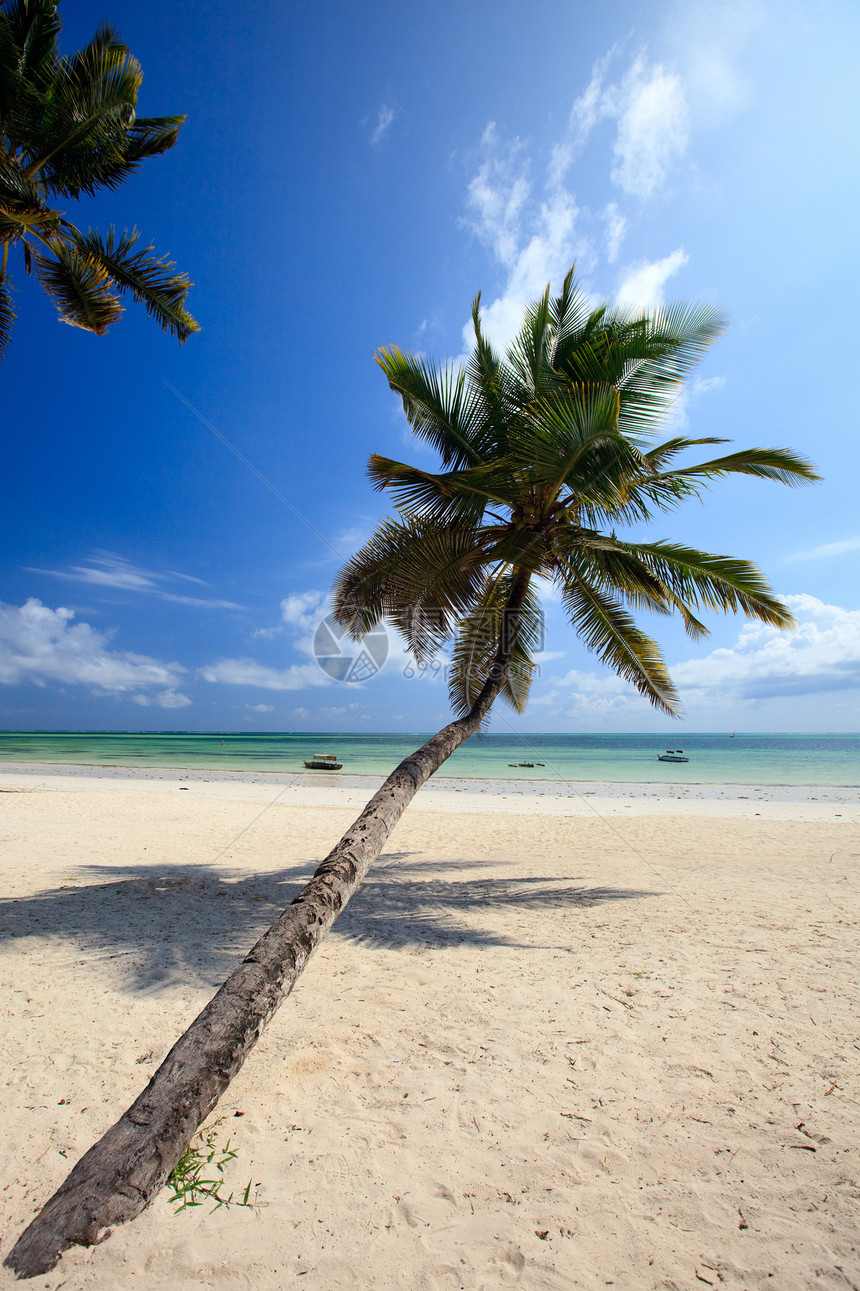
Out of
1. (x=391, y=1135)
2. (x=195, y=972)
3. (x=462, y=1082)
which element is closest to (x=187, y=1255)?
(x=391, y=1135)

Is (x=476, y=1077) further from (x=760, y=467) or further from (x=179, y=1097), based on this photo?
(x=760, y=467)

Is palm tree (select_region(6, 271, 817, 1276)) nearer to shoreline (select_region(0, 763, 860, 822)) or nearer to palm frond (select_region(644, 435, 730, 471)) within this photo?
palm frond (select_region(644, 435, 730, 471))

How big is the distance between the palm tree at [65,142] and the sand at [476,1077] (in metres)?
6.93

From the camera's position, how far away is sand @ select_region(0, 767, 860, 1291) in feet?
7.06

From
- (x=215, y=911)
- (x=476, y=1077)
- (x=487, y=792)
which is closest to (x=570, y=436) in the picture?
(x=476, y=1077)

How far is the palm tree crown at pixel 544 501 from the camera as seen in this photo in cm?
618

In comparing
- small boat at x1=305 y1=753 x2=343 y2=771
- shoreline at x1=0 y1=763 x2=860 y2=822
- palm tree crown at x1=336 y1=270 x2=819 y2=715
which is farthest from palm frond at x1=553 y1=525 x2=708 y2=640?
small boat at x1=305 y1=753 x2=343 y2=771

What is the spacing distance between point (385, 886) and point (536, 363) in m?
6.84

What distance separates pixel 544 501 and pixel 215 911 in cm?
575

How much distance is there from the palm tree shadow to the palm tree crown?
240cm

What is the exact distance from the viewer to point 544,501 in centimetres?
651

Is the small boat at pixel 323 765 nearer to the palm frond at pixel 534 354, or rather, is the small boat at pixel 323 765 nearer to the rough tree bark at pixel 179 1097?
the palm frond at pixel 534 354

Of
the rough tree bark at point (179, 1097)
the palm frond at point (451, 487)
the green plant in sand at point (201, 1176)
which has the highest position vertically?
the palm frond at point (451, 487)

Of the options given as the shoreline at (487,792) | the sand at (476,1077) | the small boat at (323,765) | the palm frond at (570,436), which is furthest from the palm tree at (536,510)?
the small boat at (323,765)
